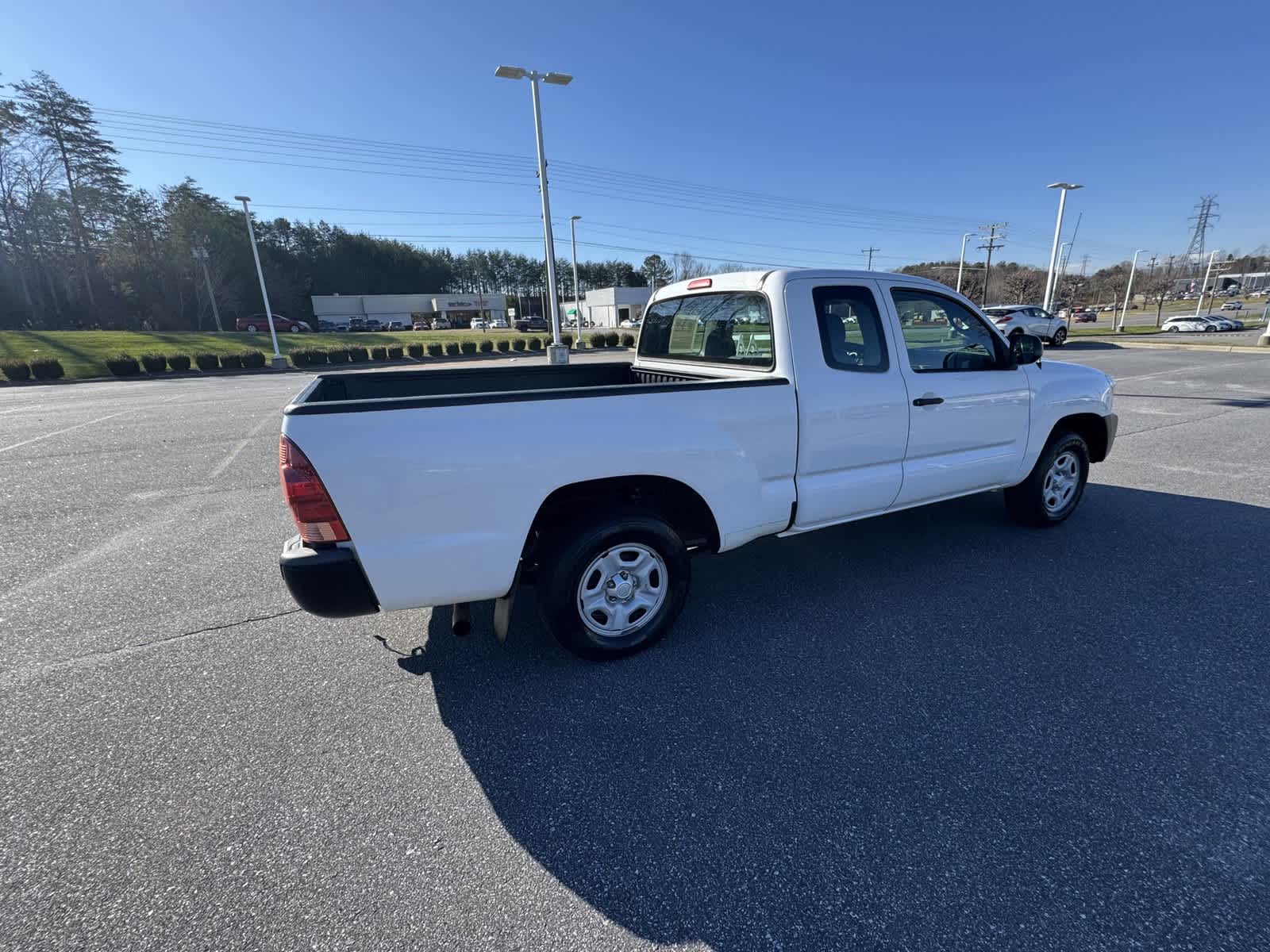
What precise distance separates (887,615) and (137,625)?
15.1 ft

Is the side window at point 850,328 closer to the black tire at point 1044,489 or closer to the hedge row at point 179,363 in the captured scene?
the black tire at point 1044,489

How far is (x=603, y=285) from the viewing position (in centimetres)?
11625

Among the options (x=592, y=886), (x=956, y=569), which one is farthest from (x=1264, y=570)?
(x=592, y=886)

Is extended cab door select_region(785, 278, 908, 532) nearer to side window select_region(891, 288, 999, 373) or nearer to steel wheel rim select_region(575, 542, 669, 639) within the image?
side window select_region(891, 288, 999, 373)

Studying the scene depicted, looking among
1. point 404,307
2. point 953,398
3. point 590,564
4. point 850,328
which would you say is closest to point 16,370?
point 590,564

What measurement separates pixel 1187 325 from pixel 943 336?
5758cm

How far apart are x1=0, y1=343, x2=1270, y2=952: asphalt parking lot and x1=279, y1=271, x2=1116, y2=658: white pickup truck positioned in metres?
0.56

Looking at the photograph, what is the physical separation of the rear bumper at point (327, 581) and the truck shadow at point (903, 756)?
71 centimetres

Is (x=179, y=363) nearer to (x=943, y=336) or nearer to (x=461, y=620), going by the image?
(x=461, y=620)

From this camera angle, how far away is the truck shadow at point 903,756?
172cm

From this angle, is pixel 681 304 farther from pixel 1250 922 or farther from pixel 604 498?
pixel 1250 922

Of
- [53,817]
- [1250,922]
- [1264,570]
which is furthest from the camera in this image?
[1264,570]

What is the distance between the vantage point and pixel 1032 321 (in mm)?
25922

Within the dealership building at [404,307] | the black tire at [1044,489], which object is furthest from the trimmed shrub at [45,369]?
the dealership building at [404,307]
